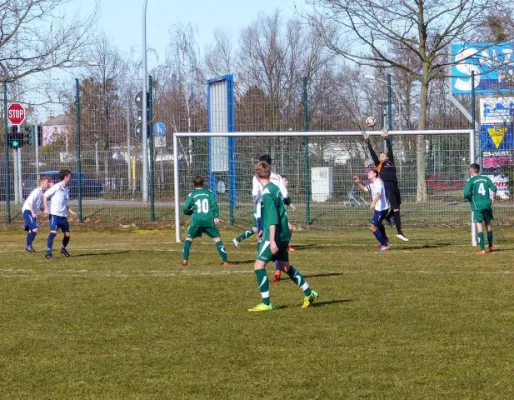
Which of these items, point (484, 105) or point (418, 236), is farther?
point (484, 105)

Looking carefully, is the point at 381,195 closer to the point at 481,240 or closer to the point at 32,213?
the point at 481,240

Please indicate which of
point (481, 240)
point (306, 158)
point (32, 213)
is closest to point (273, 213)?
point (481, 240)

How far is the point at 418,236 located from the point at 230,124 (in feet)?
22.8

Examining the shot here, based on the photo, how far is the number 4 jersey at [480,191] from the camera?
19.0 metres

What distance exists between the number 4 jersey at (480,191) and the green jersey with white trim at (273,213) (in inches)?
326

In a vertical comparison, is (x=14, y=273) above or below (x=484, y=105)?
below

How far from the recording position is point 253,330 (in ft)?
33.6

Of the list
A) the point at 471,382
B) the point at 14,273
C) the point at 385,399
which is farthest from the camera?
the point at 14,273

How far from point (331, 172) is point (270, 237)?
14.5 metres

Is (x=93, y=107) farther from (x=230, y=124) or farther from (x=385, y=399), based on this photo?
(x=385, y=399)

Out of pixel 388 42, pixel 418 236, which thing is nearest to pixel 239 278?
pixel 418 236

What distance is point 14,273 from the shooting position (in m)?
16.2

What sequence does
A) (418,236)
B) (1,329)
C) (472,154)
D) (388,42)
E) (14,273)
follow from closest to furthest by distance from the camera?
(1,329) → (14,273) → (472,154) → (418,236) → (388,42)

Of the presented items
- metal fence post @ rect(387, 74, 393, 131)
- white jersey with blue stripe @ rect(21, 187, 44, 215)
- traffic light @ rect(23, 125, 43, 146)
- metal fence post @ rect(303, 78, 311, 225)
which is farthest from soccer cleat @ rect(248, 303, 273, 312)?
traffic light @ rect(23, 125, 43, 146)
